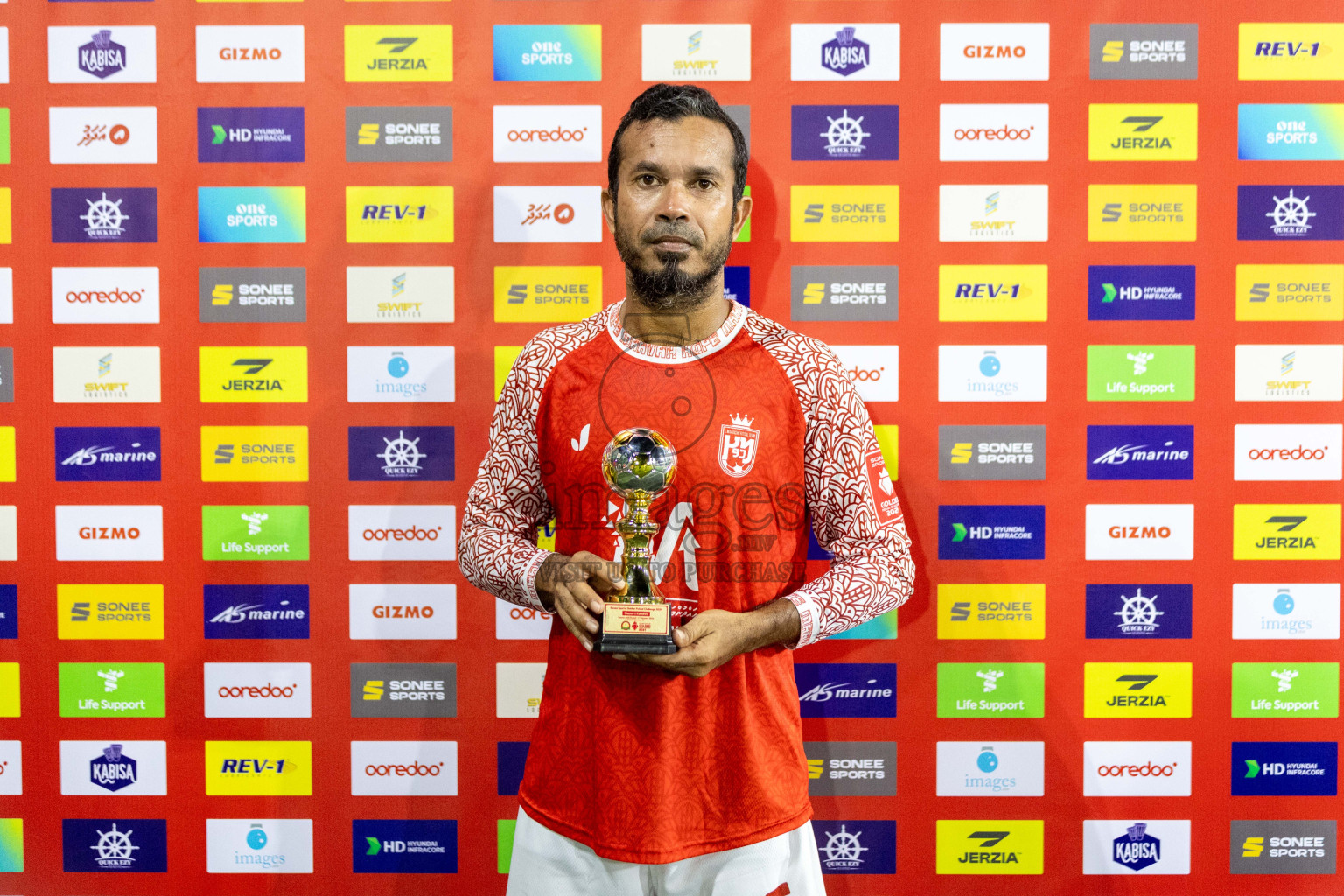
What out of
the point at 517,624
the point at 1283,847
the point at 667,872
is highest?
the point at 517,624

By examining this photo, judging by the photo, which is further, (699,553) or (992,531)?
(992,531)

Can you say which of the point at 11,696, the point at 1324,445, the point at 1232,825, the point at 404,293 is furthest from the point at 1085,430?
the point at 11,696

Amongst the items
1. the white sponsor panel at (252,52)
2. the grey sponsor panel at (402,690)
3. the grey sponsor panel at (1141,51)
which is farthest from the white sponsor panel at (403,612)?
the grey sponsor panel at (1141,51)

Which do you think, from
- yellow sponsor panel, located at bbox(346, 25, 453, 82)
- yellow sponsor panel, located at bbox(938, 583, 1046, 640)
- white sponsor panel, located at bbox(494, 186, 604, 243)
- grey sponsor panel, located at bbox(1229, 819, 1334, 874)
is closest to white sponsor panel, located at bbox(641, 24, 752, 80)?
white sponsor panel, located at bbox(494, 186, 604, 243)

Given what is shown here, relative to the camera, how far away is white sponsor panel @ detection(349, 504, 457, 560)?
81.2 inches

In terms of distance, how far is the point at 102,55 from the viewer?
6.66 ft

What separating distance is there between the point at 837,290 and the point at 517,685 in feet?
4.19

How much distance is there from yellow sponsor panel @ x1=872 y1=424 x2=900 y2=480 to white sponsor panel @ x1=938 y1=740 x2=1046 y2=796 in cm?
72

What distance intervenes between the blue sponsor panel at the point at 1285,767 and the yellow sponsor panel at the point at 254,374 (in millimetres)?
2557

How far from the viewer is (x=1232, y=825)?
82.9 inches

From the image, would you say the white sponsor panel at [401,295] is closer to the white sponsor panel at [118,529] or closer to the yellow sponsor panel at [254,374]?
the yellow sponsor panel at [254,374]

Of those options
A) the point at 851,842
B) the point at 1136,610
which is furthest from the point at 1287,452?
the point at 851,842

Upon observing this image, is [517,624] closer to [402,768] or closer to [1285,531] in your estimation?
[402,768]

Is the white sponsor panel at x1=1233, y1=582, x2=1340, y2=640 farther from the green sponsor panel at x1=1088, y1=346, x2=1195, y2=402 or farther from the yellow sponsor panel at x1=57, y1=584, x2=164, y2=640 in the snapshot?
the yellow sponsor panel at x1=57, y1=584, x2=164, y2=640
